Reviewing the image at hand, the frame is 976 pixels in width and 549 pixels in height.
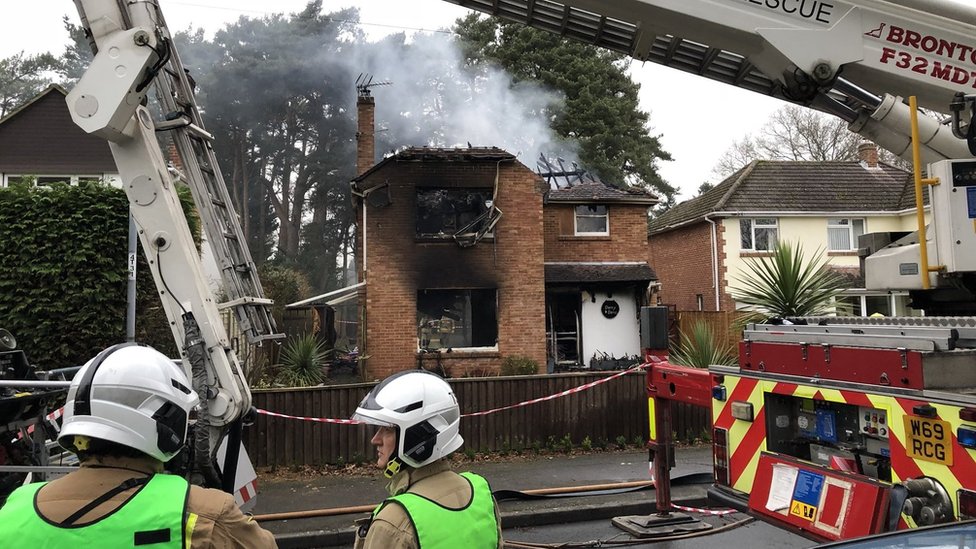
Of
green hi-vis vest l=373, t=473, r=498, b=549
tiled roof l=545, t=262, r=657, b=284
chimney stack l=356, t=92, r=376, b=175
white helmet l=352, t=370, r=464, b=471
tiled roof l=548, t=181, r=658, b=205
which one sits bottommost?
green hi-vis vest l=373, t=473, r=498, b=549

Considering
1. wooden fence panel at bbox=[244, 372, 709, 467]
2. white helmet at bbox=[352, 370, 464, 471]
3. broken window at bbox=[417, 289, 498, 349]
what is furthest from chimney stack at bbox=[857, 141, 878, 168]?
white helmet at bbox=[352, 370, 464, 471]

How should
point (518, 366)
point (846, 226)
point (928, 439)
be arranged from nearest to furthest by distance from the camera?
point (928, 439), point (518, 366), point (846, 226)

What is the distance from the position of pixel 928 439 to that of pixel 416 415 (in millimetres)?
2682

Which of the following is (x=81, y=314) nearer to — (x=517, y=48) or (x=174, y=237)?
(x=174, y=237)

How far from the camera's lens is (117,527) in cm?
176

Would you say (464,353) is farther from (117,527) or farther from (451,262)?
(117,527)

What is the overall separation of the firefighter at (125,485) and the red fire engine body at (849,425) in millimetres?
3107

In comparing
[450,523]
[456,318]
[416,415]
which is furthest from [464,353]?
[450,523]

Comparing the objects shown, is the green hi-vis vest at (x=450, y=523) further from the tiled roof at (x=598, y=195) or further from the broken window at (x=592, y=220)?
the broken window at (x=592, y=220)

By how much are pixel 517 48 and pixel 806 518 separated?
3363 centimetres

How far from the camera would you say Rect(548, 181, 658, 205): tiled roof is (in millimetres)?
18547

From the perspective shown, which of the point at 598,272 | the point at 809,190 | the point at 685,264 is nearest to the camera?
the point at 598,272

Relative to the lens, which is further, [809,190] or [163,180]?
[809,190]

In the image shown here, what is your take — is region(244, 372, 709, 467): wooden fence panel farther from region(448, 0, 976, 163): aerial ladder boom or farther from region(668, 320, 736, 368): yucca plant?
region(448, 0, 976, 163): aerial ladder boom
